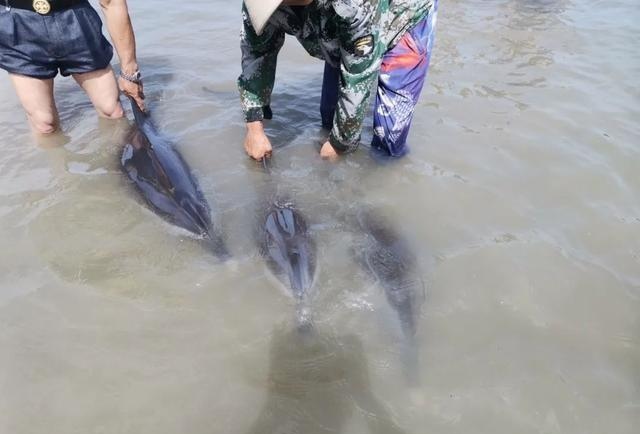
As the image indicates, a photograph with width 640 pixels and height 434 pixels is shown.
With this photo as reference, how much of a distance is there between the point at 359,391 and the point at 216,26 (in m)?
5.69

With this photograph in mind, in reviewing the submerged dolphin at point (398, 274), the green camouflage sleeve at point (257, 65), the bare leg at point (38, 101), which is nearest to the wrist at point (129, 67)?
the bare leg at point (38, 101)

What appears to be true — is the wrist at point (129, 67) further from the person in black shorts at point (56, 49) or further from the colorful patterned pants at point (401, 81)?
the colorful patterned pants at point (401, 81)

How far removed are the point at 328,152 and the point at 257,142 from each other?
56cm

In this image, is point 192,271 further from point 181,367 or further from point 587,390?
point 587,390

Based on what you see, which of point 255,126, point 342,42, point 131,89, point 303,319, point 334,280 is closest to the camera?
point 303,319

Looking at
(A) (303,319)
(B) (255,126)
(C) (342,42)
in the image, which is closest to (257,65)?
(B) (255,126)

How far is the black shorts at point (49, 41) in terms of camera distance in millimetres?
3170

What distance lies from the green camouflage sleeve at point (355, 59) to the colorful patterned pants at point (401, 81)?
0.91ft

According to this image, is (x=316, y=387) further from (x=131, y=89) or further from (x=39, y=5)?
(x=39, y=5)

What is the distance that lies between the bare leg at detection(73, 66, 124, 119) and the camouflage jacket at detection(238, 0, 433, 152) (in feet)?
4.01

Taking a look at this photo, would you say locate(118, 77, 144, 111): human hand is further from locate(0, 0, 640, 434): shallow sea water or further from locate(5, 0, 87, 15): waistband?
locate(5, 0, 87, 15): waistband

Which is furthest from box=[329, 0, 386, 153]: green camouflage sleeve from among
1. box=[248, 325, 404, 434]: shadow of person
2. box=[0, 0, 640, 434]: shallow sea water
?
box=[248, 325, 404, 434]: shadow of person

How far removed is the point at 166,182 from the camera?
3.19 metres

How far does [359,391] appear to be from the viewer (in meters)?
2.15
